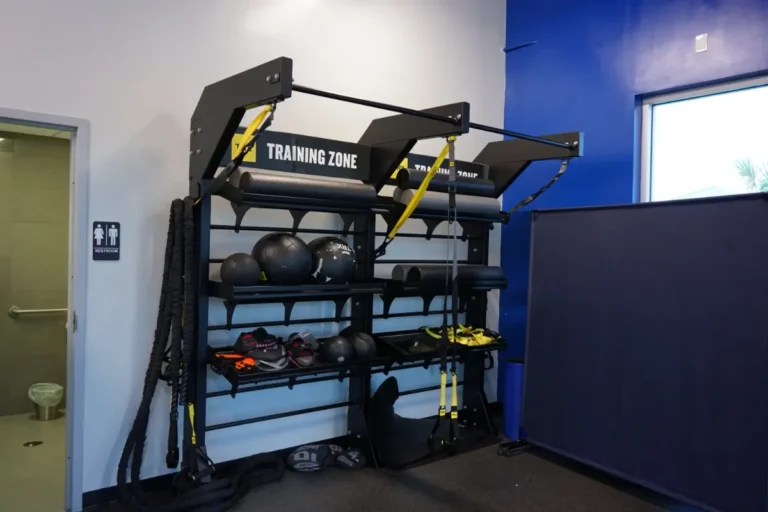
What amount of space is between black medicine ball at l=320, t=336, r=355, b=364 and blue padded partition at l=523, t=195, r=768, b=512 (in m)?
1.39

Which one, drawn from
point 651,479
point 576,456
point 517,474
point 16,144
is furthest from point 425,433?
point 16,144

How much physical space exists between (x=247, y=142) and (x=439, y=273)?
1.68m

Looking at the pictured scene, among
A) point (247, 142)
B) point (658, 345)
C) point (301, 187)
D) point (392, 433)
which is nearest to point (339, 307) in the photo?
point (392, 433)

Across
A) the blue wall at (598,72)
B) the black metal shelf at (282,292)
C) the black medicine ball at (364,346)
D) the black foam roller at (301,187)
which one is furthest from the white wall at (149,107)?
the blue wall at (598,72)

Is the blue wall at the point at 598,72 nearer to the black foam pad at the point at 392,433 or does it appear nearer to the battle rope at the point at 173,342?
the black foam pad at the point at 392,433

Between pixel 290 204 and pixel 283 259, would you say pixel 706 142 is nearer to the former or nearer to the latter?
pixel 290 204

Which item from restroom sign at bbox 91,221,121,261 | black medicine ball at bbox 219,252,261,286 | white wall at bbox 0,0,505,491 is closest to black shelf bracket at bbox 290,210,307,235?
white wall at bbox 0,0,505,491

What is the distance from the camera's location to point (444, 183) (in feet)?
12.1

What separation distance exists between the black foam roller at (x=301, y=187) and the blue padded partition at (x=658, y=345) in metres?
1.43

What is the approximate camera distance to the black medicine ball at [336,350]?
3.27 meters

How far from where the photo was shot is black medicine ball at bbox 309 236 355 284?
3.15m

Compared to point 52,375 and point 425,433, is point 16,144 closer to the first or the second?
point 52,375

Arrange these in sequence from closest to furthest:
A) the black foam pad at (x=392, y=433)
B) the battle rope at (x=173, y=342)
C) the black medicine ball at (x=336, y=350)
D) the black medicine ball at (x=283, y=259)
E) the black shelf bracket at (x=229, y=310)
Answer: the battle rope at (x=173, y=342) → the black medicine ball at (x=283, y=259) → the black shelf bracket at (x=229, y=310) → the black medicine ball at (x=336, y=350) → the black foam pad at (x=392, y=433)

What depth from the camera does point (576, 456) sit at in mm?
3553
